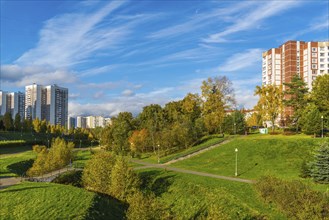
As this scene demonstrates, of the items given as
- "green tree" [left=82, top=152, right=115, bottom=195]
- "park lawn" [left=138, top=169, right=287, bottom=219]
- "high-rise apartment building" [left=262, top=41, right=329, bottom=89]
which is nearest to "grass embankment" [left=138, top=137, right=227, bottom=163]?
"park lawn" [left=138, top=169, right=287, bottom=219]

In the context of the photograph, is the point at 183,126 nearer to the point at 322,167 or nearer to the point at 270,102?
the point at 270,102

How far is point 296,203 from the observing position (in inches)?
1104

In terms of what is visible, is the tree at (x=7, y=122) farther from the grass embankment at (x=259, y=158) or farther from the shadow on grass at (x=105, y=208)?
the shadow on grass at (x=105, y=208)

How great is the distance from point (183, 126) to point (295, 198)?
1728 inches

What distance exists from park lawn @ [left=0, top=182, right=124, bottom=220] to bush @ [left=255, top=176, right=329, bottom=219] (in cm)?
1526

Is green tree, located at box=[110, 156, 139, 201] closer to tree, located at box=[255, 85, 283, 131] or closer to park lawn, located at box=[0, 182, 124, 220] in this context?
park lawn, located at box=[0, 182, 124, 220]

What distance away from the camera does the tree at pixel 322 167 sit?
3641 cm

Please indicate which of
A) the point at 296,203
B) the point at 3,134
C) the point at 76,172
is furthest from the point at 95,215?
the point at 3,134

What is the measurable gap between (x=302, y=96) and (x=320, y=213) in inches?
2035

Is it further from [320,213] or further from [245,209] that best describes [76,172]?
[320,213]

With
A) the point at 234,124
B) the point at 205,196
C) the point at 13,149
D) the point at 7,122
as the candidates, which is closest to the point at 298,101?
the point at 234,124

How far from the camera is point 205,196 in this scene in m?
35.2

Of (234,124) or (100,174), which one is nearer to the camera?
(100,174)

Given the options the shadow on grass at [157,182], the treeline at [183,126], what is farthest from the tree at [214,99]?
the shadow on grass at [157,182]
